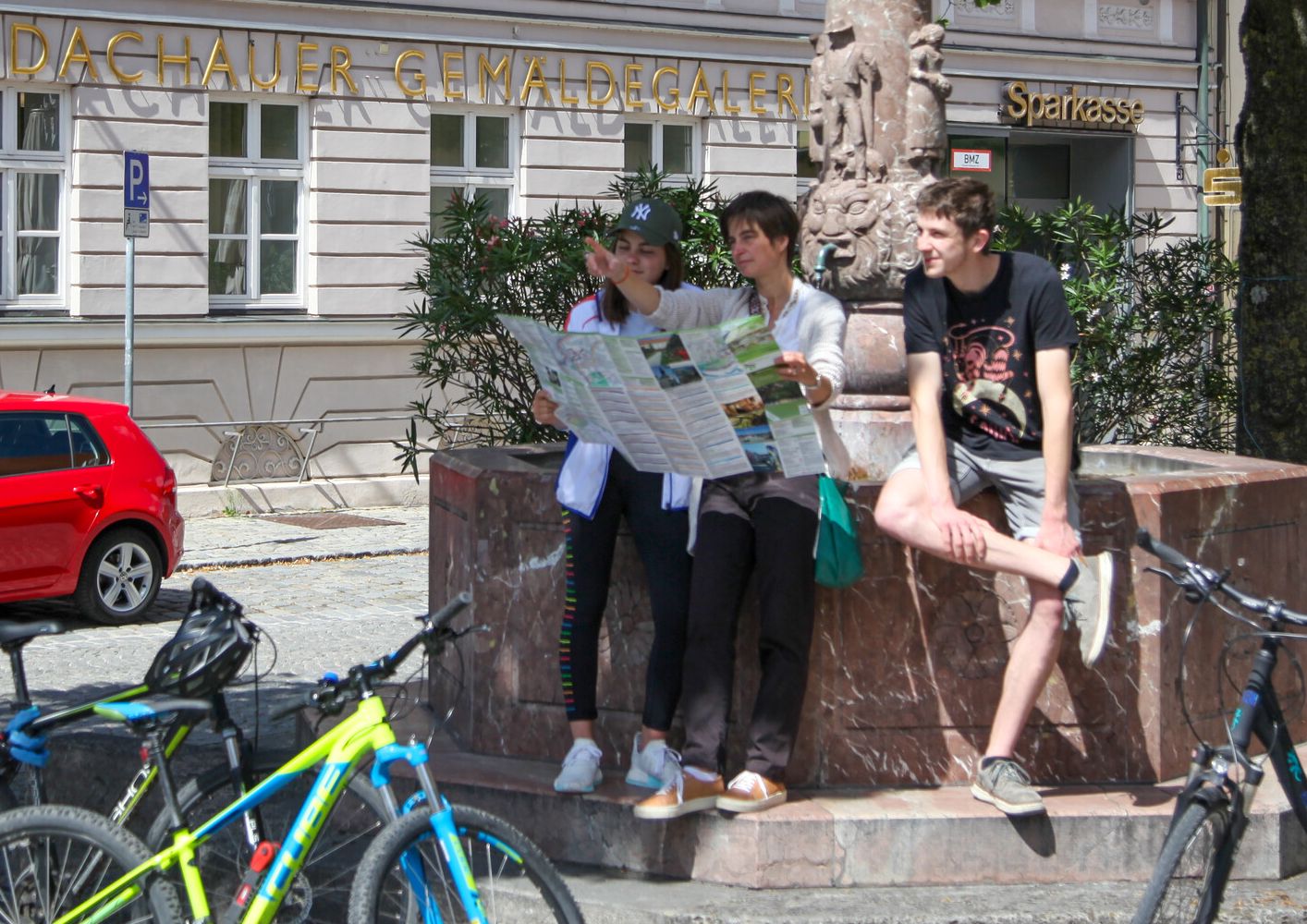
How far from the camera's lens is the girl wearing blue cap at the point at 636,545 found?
217 inches

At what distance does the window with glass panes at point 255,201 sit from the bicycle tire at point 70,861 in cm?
1532

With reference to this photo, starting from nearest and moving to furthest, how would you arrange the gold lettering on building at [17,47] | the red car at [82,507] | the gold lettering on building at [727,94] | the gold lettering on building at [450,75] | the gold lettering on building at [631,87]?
the red car at [82,507] < the gold lettering on building at [17,47] < the gold lettering on building at [450,75] < the gold lettering on building at [631,87] < the gold lettering on building at [727,94]

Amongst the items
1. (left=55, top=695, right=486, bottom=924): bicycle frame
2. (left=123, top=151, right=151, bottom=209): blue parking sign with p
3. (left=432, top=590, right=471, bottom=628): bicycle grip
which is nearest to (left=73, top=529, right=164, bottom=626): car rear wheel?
(left=123, top=151, right=151, bottom=209): blue parking sign with p

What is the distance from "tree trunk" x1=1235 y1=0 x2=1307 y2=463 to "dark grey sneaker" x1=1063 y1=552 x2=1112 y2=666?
4431mm

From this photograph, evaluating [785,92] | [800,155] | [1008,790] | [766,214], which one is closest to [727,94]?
[785,92]

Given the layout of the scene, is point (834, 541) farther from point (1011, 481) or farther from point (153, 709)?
point (153, 709)

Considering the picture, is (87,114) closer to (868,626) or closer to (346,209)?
(346,209)

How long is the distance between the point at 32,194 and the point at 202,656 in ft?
48.7

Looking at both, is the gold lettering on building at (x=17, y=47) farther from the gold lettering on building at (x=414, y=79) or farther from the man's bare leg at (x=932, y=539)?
the man's bare leg at (x=932, y=539)

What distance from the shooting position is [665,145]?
2155 centimetres

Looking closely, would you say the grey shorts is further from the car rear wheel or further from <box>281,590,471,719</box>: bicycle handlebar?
the car rear wheel

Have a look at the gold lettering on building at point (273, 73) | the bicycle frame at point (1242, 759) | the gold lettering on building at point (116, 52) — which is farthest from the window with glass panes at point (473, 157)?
the bicycle frame at point (1242, 759)

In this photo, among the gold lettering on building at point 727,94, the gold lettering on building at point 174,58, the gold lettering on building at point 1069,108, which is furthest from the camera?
the gold lettering on building at point 1069,108

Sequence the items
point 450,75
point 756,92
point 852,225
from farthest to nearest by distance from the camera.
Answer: point 756,92
point 450,75
point 852,225
